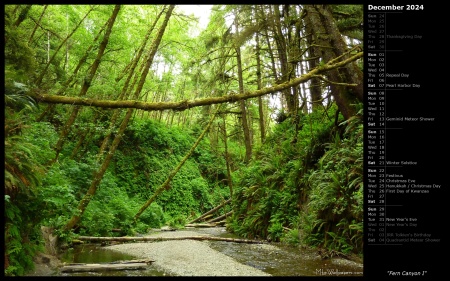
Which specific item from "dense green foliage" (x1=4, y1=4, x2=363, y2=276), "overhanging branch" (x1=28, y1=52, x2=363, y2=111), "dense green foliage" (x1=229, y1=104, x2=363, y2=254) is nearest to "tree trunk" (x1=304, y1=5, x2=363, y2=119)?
"dense green foliage" (x1=4, y1=4, x2=363, y2=276)

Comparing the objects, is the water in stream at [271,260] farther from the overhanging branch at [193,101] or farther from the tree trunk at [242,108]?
the tree trunk at [242,108]

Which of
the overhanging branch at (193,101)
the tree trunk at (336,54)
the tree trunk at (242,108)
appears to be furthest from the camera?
the tree trunk at (242,108)

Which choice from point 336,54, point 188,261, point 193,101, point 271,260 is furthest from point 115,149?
point 336,54

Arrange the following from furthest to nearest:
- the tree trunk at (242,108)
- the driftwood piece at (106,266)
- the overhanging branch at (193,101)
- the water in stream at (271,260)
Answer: the tree trunk at (242,108) → the overhanging branch at (193,101) → the water in stream at (271,260) → the driftwood piece at (106,266)

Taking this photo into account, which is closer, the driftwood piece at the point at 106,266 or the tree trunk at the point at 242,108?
the driftwood piece at the point at 106,266

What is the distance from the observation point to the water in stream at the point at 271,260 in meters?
5.90

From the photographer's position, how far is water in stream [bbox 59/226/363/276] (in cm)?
590

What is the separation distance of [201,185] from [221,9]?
13478 mm

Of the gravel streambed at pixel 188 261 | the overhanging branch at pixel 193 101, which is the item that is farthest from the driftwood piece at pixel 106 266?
the overhanging branch at pixel 193 101

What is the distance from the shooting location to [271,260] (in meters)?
7.23
